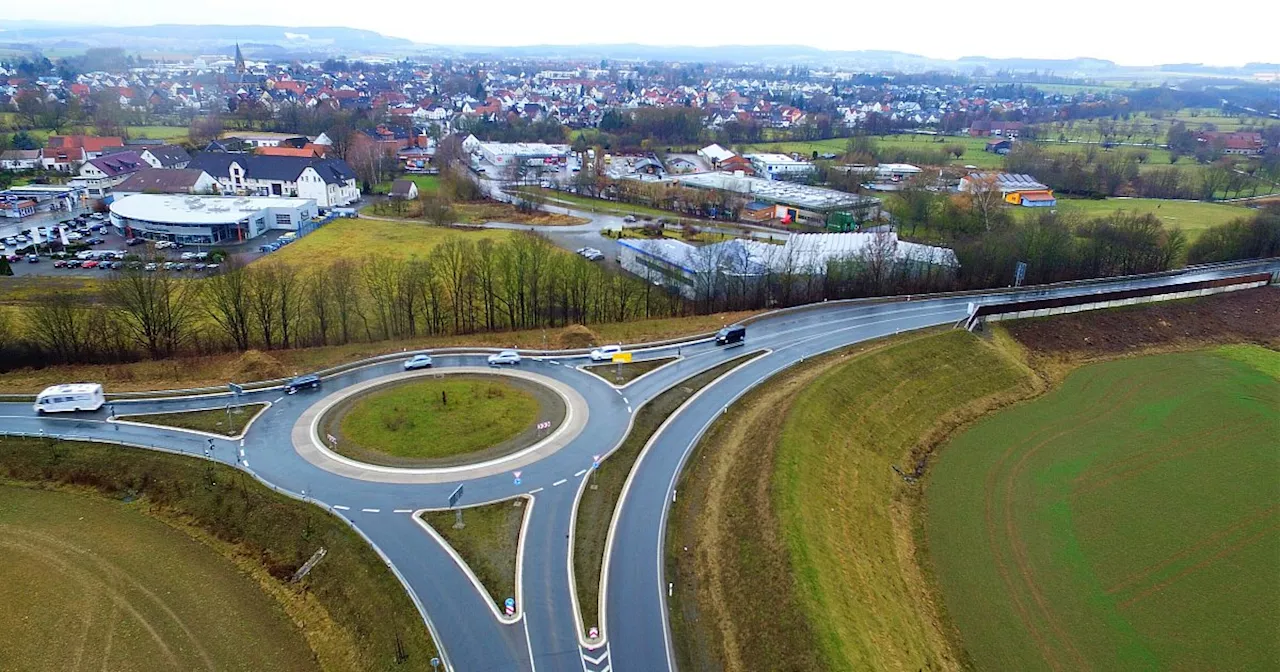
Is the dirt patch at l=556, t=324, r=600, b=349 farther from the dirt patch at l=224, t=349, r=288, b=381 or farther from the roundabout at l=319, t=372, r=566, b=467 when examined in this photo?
the dirt patch at l=224, t=349, r=288, b=381

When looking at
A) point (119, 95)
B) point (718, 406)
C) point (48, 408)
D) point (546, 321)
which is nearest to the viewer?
point (48, 408)

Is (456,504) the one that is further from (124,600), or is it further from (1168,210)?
(1168,210)

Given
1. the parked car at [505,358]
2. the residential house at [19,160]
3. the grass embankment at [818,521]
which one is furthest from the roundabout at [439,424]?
the residential house at [19,160]

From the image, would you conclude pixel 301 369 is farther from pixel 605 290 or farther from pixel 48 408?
pixel 605 290

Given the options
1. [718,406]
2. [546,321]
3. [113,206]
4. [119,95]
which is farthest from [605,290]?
[119,95]

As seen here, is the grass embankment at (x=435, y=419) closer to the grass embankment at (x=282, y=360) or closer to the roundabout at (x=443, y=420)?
the roundabout at (x=443, y=420)

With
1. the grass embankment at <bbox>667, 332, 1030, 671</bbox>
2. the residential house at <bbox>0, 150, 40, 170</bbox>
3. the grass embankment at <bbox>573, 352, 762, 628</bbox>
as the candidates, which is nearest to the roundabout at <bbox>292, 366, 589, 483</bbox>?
the grass embankment at <bbox>573, 352, 762, 628</bbox>
